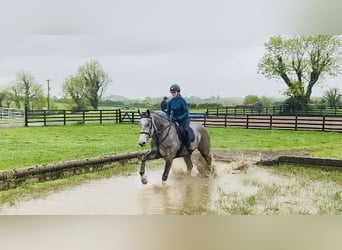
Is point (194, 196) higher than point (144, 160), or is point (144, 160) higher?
point (144, 160)

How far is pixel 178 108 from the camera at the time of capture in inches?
146

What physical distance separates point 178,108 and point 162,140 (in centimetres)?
30

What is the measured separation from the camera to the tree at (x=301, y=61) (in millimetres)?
3807

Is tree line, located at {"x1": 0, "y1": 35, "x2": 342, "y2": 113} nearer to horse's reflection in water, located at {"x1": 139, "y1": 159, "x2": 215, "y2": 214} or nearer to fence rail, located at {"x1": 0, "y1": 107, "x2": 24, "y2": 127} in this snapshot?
fence rail, located at {"x1": 0, "y1": 107, "x2": 24, "y2": 127}

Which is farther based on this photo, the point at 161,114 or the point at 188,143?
the point at 188,143

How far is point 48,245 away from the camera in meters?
3.09

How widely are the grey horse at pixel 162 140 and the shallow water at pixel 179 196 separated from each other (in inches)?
4.3

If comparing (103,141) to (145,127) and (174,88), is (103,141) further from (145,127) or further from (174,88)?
(174,88)

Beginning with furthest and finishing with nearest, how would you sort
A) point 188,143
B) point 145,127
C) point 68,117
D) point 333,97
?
point 68,117 < point 333,97 < point 188,143 < point 145,127

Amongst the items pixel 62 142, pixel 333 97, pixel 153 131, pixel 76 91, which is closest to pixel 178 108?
pixel 153 131

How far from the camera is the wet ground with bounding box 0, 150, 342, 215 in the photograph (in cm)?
348

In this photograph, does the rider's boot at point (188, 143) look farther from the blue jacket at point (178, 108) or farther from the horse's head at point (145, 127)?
the horse's head at point (145, 127)

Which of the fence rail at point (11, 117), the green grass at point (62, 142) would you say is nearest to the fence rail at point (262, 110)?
the green grass at point (62, 142)
